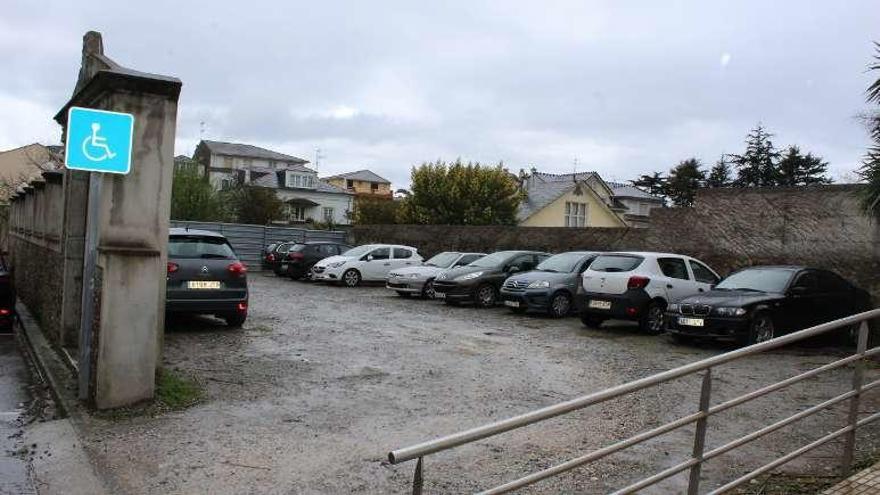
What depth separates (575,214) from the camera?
51969 millimetres

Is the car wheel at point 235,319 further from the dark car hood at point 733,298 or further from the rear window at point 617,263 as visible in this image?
the dark car hood at point 733,298

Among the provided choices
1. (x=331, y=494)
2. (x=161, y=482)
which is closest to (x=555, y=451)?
(x=331, y=494)

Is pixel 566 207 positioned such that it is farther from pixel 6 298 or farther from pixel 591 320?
pixel 6 298

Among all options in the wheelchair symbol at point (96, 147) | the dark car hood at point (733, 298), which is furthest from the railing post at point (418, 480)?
the dark car hood at point (733, 298)

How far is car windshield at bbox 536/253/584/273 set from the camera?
52.7 feet

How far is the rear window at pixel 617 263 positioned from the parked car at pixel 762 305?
155cm

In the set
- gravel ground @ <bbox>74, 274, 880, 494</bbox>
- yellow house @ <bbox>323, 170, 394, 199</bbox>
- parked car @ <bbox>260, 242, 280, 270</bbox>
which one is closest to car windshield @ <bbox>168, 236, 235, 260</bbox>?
gravel ground @ <bbox>74, 274, 880, 494</bbox>

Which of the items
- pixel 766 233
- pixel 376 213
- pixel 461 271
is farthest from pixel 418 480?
pixel 376 213

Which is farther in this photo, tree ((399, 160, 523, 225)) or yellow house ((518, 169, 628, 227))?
yellow house ((518, 169, 628, 227))

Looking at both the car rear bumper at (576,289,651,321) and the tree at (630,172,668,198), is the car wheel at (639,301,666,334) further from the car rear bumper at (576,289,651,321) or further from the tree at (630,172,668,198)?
the tree at (630,172,668,198)

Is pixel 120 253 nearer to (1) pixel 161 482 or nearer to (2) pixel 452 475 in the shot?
(1) pixel 161 482

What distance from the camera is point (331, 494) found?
493cm

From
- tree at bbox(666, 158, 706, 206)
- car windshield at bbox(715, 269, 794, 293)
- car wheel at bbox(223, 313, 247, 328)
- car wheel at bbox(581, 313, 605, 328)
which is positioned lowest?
car wheel at bbox(223, 313, 247, 328)

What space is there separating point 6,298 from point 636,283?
10.7 metres
